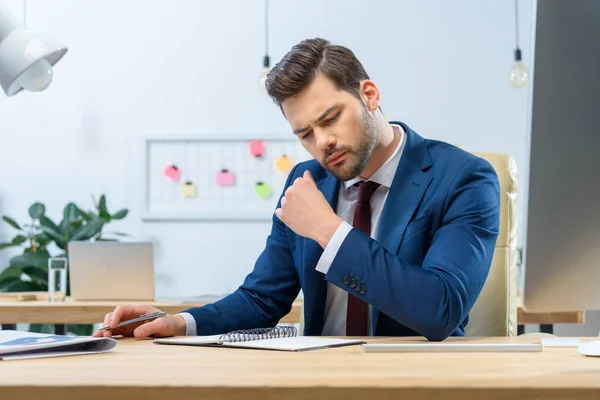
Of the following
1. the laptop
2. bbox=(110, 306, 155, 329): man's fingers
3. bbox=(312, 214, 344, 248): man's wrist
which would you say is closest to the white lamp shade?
the laptop

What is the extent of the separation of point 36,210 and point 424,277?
3525 millimetres

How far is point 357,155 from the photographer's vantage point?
1660 mm

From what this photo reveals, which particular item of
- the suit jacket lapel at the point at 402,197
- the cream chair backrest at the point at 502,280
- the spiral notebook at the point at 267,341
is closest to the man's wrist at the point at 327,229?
the spiral notebook at the point at 267,341

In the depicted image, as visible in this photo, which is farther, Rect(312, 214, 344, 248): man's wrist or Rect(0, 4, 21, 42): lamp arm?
Rect(0, 4, 21, 42): lamp arm

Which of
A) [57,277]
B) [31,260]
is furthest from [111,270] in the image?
[31,260]

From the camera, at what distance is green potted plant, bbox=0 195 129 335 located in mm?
4312

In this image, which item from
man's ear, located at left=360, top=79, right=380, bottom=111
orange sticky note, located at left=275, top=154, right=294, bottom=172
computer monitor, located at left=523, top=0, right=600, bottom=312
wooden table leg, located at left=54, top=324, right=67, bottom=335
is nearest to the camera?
computer monitor, located at left=523, top=0, right=600, bottom=312

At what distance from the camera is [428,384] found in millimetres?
Result: 749

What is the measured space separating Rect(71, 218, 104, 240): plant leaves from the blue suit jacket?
2617mm

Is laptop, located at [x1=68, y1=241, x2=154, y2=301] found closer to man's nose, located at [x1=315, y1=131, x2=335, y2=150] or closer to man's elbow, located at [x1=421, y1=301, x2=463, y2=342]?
man's nose, located at [x1=315, y1=131, x2=335, y2=150]

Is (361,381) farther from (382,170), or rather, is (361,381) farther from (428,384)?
(382,170)

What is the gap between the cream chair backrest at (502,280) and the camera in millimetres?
1992

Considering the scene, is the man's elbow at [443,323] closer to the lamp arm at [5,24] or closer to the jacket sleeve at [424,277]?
the jacket sleeve at [424,277]

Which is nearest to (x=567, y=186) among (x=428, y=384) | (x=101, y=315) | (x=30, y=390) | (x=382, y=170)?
(x=428, y=384)
